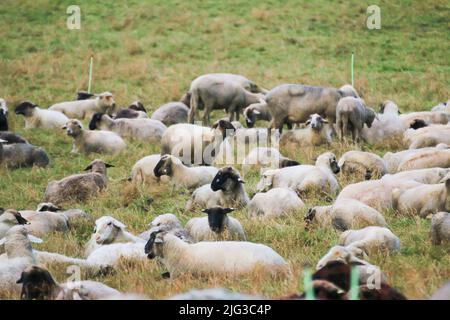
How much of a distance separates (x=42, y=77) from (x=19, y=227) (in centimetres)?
1593

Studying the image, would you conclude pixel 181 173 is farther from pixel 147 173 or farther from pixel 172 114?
pixel 172 114

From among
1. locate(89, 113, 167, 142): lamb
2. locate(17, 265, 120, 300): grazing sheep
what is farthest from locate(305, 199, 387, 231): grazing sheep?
locate(89, 113, 167, 142): lamb

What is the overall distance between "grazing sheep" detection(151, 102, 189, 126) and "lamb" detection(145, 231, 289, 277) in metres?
9.96

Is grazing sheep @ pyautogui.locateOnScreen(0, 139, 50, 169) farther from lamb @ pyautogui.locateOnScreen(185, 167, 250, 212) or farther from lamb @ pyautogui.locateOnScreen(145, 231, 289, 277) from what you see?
lamb @ pyautogui.locateOnScreen(145, 231, 289, 277)

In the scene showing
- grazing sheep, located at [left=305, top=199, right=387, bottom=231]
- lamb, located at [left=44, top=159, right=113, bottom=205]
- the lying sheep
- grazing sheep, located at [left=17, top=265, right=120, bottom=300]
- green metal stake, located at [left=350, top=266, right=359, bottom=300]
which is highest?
green metal stake, located at [left=350, top=266, right=359, bottom=300]

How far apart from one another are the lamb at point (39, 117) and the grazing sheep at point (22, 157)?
331 cm

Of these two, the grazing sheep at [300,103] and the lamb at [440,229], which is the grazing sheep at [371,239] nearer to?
the lamb at [440,229]

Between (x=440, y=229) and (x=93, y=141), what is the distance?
8.80 m

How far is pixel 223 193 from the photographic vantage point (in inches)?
437

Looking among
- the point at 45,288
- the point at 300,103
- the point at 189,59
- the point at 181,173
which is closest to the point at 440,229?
the point at 45,288

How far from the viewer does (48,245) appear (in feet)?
30.3

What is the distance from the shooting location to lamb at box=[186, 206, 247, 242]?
9.05m
